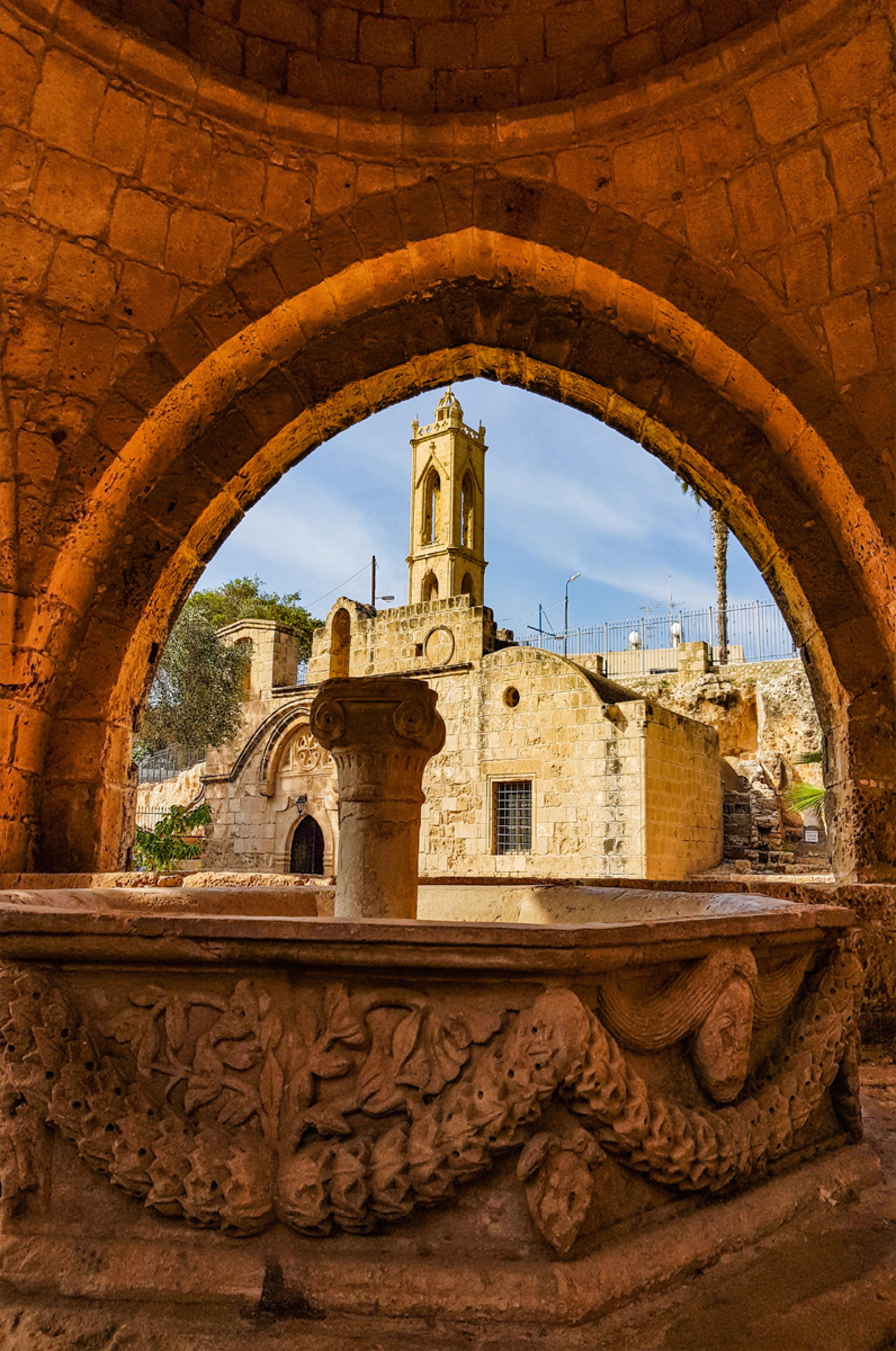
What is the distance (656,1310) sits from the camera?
1835 mm

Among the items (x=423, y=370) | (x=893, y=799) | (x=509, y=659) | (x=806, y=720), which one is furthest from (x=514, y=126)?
(x=806, y=720)

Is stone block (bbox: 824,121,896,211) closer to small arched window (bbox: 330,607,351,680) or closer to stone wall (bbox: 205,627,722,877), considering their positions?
stone wall (bbox: 205,627,722,877)

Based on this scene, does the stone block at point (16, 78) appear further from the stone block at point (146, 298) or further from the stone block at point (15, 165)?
the stone block at point (146, 298)

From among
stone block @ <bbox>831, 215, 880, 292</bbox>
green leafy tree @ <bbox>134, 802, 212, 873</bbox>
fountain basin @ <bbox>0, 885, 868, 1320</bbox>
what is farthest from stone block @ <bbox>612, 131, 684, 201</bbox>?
green leafy tree @ <bbox>134, 802, 212, 873</bbox>

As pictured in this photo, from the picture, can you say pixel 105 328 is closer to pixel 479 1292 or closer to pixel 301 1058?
pixel 301 1058

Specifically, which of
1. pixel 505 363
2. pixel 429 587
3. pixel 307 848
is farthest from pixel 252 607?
pixel 505 363

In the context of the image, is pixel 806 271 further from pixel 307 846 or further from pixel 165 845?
pixel 307 846

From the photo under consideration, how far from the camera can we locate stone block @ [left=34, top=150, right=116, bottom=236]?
384cm

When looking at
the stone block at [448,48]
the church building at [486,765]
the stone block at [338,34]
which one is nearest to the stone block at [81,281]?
the stone block at [338,34]

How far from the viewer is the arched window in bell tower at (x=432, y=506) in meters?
28.3

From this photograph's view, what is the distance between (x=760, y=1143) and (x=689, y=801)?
471 inches

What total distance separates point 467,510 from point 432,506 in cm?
110

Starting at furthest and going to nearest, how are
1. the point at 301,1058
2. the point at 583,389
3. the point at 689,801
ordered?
the point at 689,801
the point at 583,389
the point at 301,1058

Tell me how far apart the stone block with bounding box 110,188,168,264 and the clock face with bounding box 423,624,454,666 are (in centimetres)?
1162
